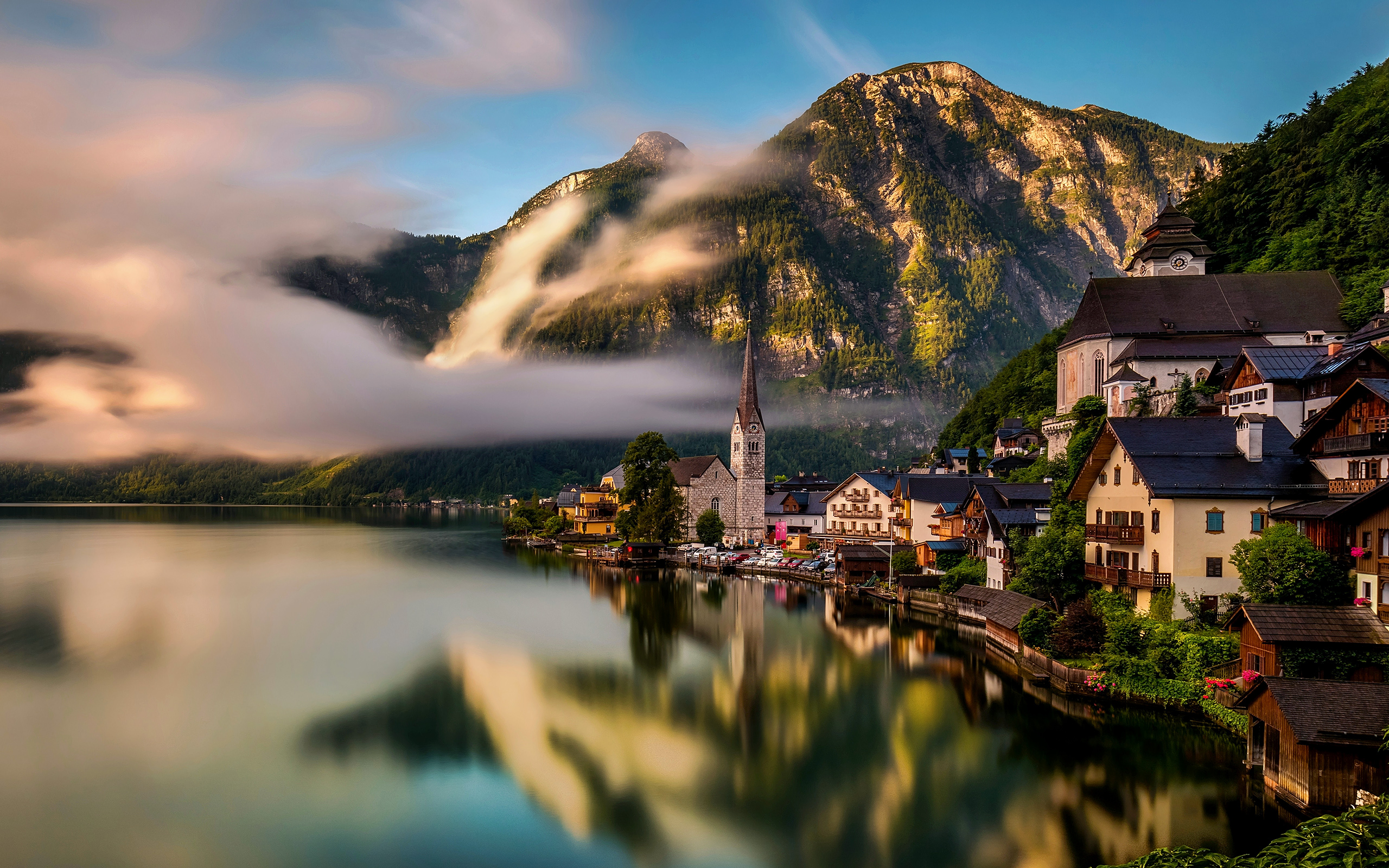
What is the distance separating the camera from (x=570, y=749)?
25.9m

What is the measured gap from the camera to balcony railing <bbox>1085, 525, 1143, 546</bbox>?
31420 millimetres

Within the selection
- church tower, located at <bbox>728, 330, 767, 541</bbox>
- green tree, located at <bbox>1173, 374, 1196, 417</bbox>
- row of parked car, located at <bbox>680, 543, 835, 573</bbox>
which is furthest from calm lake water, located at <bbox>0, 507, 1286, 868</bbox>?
church tower, located at <bbox>728, 330, 767, 541</bbox>

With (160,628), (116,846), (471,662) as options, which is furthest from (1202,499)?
(160,628)

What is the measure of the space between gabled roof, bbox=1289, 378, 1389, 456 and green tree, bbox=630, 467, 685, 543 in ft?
204

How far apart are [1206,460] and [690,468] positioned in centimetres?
7162

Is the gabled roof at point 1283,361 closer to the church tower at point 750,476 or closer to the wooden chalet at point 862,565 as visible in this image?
the wooden chalet at point 862,565

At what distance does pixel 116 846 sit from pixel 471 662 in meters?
19.2

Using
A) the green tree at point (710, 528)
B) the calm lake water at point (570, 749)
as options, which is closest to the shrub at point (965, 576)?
the calm lake water at point (570, 749)

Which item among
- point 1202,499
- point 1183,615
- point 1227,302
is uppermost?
point 1227,302

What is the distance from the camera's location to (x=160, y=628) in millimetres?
47406

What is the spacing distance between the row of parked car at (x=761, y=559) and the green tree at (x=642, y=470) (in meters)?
7.16

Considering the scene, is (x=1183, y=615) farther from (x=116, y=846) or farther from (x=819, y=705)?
(x=116, y=846)

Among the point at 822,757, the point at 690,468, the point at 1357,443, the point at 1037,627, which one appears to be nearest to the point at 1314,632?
the point at 1357,443

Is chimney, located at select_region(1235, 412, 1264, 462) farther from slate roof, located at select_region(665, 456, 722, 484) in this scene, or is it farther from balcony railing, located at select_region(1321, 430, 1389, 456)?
slate roof, located at select_region(665, 456, 722, 484)
